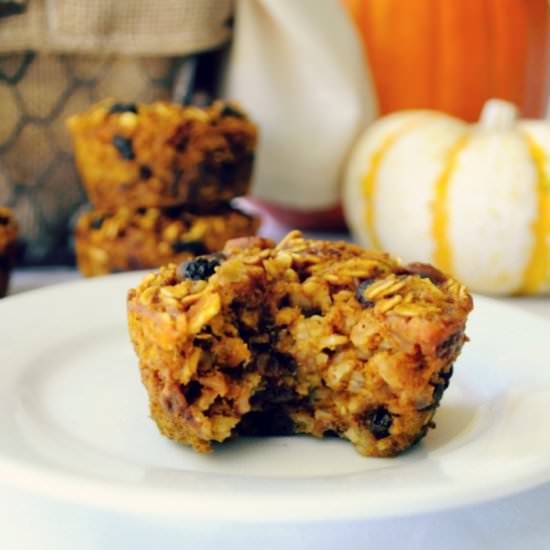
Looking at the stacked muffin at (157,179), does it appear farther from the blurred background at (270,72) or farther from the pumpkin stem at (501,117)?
the pumpkin stem at (501,117)

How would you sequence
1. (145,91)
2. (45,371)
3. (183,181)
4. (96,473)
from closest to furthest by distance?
(96,473) < (45,371) < (183,181) < (145,91)

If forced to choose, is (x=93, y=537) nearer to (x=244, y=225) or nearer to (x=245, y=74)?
(x=244, y=225)

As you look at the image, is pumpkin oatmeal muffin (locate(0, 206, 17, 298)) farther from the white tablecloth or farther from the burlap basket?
the white tablecloth

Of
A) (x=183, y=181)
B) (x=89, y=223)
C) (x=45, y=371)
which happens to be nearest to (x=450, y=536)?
(x=45, y=371)

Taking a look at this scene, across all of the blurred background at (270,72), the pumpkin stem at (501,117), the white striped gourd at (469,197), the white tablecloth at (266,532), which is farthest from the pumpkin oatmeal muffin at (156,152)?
the white tablecloth at (266,532)

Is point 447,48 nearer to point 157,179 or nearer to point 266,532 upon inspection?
point 157,179

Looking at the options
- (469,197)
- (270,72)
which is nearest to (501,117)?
(469,197)
